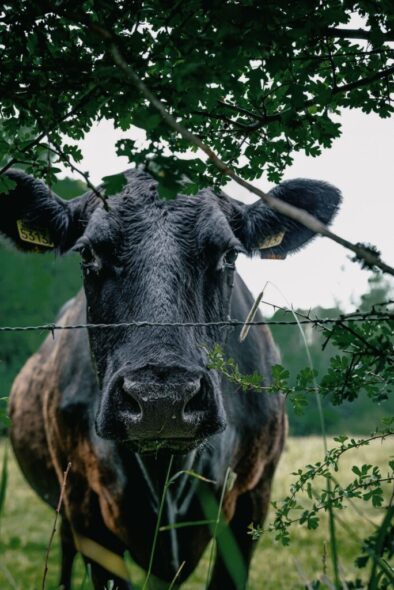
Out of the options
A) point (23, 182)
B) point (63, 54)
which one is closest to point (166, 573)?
point (23, 182)

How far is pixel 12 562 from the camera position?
712 centimetres

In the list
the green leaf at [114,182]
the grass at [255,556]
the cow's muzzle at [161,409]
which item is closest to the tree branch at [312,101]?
the green leaf at [114,182]

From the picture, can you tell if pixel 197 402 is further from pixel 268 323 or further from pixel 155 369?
pixel 268 323

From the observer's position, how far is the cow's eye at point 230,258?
11.7ft

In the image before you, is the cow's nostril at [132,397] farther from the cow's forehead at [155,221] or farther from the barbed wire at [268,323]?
the cow's forehead at [155,221]

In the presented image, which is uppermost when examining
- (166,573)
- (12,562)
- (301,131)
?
(301,131)

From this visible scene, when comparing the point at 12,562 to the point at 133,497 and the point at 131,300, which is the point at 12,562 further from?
the point at 131,300

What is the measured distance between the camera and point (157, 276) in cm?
310

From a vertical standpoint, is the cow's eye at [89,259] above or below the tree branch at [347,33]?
below

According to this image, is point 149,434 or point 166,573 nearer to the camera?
point 149,434

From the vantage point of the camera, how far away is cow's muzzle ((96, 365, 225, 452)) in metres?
2.53

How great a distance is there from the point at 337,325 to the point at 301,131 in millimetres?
587

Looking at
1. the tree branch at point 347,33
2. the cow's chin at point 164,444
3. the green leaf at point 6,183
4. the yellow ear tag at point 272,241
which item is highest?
the yellow ear tag at point 272,241

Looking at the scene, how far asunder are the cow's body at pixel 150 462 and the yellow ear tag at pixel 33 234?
797 millimetres
